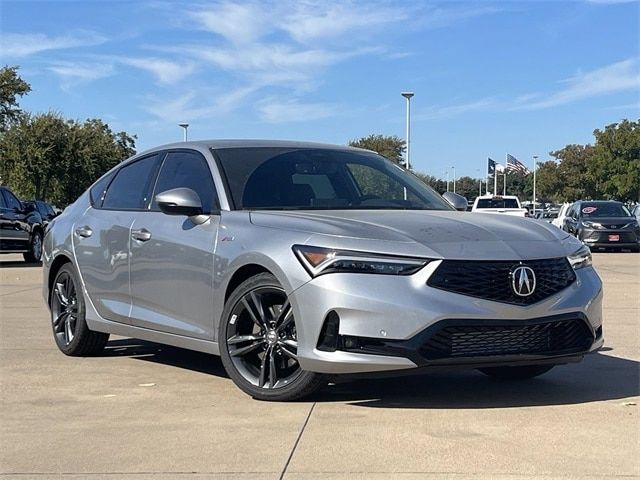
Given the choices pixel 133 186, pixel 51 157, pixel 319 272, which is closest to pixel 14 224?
pixel 133 186

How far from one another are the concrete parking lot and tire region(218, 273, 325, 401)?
0.14 m

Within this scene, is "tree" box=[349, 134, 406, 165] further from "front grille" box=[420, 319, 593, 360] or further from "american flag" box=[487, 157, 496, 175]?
"front grille" box=[420, 319, 593, 360]

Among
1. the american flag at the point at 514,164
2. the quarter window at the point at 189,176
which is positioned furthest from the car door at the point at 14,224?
the american flag at the point at 514,164

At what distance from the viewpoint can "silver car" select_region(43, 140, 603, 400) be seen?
4785 millimetres

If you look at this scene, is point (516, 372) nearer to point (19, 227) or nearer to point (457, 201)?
point (457, 201)

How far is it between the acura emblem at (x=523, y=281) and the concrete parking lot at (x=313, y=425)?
2.29 feet

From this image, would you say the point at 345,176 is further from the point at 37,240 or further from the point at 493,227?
the point at 37,240

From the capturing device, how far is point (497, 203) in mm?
31328

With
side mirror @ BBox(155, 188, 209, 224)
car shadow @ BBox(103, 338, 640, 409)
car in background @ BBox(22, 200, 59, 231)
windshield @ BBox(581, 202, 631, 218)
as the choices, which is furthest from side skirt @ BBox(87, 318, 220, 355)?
windshield @ BBox(581, 202, 631, 218)

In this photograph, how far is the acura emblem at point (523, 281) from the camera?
Answer: 4914 millimetres

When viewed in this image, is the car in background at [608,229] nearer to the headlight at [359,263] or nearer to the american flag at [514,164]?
the headlight at [359,263]

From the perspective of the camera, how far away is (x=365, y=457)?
4160 millimetres

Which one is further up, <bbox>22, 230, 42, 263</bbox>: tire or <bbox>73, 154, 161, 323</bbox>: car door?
<bbox>73, 154, 161, 323</bbox>: car door

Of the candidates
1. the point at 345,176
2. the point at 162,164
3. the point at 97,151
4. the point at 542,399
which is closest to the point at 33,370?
the point at 162,164
